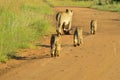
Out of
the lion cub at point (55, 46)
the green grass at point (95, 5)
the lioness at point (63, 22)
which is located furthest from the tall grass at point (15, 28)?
the green grass at point (95, 5)

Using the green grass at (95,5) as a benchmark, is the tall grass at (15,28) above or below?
above

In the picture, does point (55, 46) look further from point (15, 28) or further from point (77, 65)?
point (15, 28)

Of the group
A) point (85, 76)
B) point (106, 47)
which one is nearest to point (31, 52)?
point (106, 47)

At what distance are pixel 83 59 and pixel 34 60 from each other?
1324 millimetres

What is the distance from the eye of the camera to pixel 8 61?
1200 centimetres

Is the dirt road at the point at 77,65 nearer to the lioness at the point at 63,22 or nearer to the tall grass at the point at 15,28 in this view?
the tall grass at the point at 15,28

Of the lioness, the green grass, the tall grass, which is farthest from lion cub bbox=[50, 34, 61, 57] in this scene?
the green grass

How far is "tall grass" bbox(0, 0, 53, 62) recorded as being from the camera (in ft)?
42.2

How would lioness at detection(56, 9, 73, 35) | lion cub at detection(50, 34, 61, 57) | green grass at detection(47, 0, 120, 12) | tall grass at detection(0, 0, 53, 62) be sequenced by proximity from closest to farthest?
lion cub at detection(50, 34, 61, 57)
tall grass at detection(0, 0, 53, 62)
lioness at detection(56, 9, 73, 35)
green grass at detection(47, 0, 120, 12)

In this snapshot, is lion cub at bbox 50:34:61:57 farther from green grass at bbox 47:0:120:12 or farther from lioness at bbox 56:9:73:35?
green grass at bbox 47:0:120:12

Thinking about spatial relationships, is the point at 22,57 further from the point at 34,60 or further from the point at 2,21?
the point at 2,21

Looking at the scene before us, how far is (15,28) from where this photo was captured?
14.5 meters

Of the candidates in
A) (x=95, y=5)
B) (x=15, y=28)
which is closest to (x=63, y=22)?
(x=15, y=28)

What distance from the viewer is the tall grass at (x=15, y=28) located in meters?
12.9
